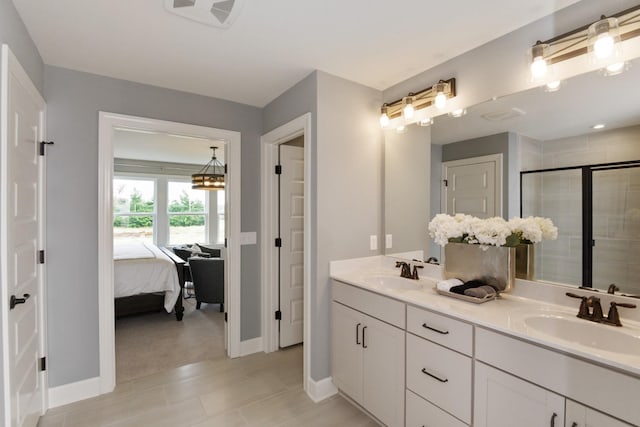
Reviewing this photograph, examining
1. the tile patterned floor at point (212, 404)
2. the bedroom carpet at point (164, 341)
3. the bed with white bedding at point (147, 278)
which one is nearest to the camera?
the tile patterned floor at point (212, 404)

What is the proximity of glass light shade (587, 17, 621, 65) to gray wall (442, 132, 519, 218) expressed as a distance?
1.81ft

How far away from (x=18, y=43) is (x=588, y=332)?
10.3 feet

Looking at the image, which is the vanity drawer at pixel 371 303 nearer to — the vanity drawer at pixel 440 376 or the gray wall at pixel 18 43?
the vanity drawer at pixel 440 376

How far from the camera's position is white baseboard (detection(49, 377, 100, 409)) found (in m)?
2.21

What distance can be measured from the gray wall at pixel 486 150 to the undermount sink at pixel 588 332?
638mm

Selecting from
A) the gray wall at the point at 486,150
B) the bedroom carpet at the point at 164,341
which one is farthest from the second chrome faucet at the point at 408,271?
the bedroom carpet at the point at 164,341

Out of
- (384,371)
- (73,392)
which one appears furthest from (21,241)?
(384,371)

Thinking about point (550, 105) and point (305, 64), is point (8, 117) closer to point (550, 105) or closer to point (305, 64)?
point (305, 64)

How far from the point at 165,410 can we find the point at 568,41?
10.9 feet

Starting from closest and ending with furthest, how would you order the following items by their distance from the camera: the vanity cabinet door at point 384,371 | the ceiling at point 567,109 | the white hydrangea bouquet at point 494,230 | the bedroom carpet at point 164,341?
1. the ceiling at point 567,109
2. the white hydrangea bouquet at point 494,230
3. the vanity cabinet door at point 384,371
4. the bedroom carpet at point 164,341

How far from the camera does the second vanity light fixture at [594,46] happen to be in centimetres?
138

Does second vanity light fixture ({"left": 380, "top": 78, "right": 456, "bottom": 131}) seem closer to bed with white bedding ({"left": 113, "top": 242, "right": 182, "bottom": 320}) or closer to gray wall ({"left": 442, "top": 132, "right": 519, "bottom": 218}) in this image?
gray wall ({"left": 442, "top": 132, "right": 519, "bottom": 218})

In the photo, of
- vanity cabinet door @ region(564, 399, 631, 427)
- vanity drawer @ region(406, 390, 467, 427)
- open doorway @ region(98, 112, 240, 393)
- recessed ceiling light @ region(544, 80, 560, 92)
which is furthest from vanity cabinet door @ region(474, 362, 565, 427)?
open doorway @ region(98, 112, 240, 393)

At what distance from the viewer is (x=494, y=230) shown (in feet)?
5.71
